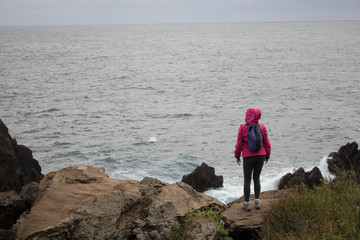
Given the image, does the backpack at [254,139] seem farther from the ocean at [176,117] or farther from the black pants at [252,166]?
the ocean at [176,117]

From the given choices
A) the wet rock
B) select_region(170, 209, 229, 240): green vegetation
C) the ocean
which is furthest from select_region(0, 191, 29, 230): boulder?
the ocean

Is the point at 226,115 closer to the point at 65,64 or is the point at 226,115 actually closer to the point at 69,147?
the point at 69,147

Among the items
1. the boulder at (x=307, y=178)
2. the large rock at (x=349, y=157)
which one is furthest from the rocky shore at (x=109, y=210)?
the large rock at (x=349, y=157)

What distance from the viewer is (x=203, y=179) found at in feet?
79.7

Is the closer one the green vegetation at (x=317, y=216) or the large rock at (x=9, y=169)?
the green vegetation at (x=317, y=216)

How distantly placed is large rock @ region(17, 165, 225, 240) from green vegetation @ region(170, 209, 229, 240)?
0.46ft

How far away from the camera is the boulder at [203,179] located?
78.0 ft

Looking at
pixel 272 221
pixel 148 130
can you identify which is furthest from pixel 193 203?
pixel 148 130

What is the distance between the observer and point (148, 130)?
130ft

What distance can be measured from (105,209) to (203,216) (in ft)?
7.91

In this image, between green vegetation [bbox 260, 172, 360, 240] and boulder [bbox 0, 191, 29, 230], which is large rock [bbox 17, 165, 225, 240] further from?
green vegetation [bbox 260, 172, 360, 240]

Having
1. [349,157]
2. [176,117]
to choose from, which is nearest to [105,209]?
[349,157]

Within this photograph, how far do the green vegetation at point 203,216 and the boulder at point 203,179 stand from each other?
550 inches

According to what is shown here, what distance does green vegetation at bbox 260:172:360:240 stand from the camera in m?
6.95
